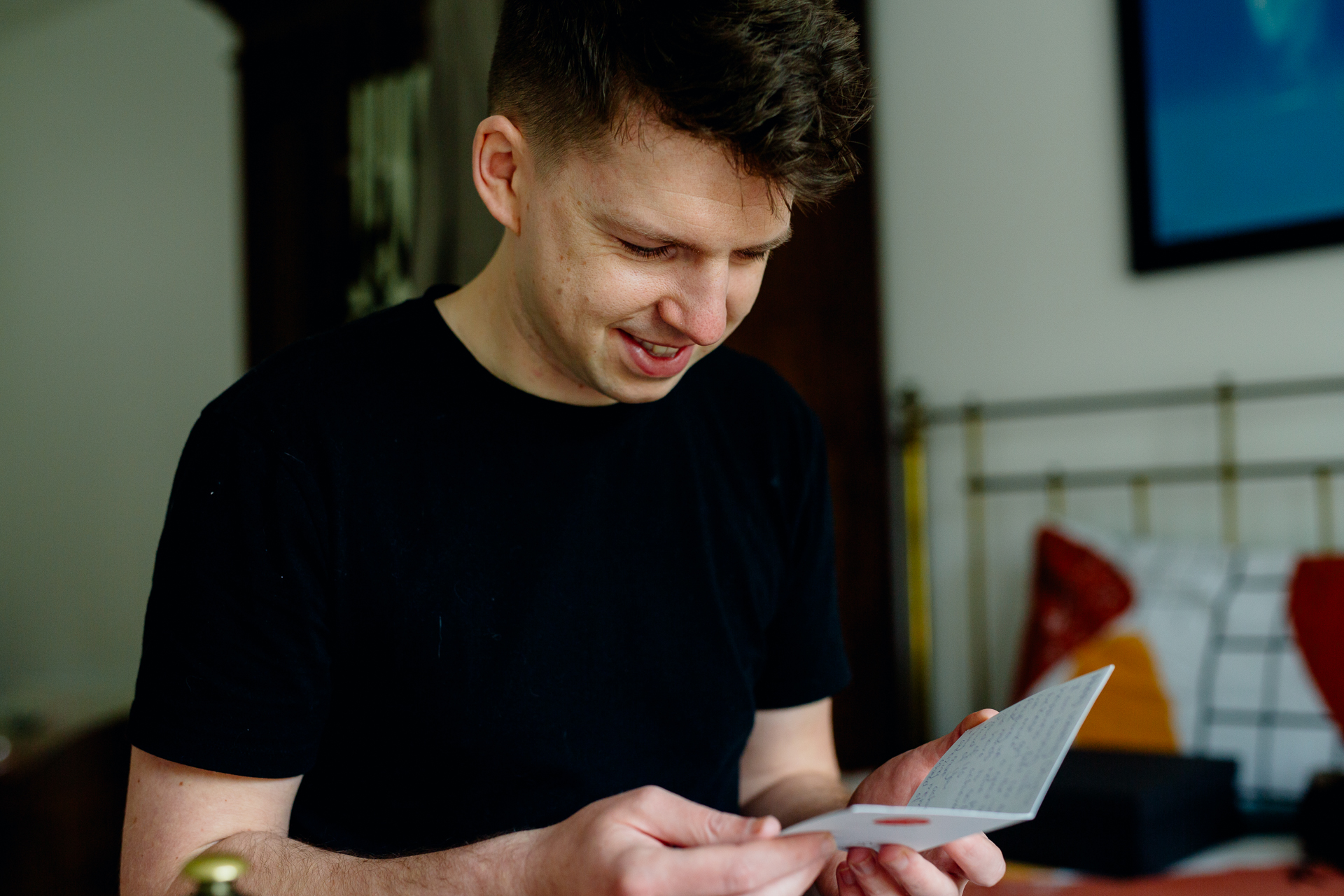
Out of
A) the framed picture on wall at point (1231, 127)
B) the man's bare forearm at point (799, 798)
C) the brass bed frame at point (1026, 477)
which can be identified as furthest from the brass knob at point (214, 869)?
the framed picture on wall at point (1231, 127)

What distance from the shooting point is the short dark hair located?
2.56 ft

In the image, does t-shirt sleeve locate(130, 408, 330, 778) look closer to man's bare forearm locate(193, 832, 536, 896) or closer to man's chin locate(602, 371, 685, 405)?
man's bare forearm locate(193, 832, 536, 896)

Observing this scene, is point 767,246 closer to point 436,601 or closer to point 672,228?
point 672,228

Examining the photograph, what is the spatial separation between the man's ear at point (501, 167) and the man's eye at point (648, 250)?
0.39 feet

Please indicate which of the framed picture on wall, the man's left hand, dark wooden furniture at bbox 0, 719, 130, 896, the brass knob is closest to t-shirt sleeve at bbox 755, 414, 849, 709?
the man's left hand

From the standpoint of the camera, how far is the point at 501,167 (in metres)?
0.92

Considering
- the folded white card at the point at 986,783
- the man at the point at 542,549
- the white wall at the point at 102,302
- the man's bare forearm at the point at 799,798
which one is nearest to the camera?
the folded white card at the point at 986,783

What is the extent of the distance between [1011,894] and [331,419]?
1115 millimetres

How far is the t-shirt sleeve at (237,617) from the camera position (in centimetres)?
80

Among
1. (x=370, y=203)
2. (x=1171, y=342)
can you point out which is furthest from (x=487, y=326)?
(x=370, y=203)

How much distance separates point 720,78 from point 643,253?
147mm

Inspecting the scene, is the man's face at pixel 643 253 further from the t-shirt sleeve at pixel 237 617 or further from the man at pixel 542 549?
the t-shirt sleeve at pixel 237 617

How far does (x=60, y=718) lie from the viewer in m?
2.78

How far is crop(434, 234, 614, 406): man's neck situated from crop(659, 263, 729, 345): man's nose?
6.5 inches
